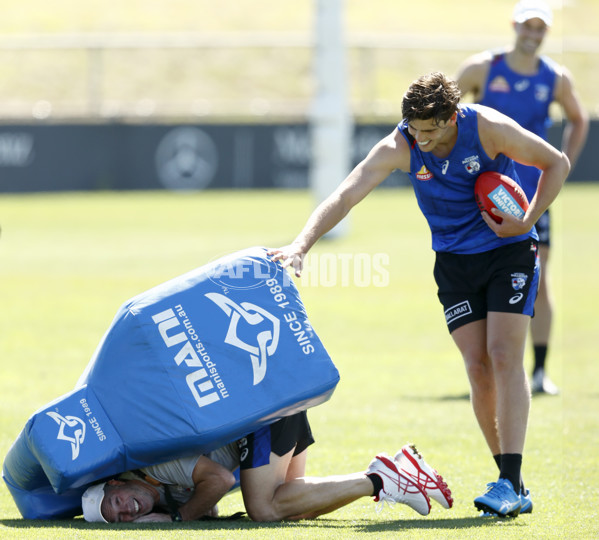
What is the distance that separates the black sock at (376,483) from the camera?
4.95m

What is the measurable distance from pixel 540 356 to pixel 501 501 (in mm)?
3315

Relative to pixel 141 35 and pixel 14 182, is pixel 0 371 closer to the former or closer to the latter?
pixel 14 182

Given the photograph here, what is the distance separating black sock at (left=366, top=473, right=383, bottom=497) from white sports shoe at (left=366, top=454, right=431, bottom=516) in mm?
11

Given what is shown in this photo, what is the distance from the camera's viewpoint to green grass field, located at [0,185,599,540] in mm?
4867

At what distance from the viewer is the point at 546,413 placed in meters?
7.40

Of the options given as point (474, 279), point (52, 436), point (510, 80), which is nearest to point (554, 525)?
point (474, 279)

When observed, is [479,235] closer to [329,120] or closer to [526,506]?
[526,506]

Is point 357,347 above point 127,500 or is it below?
below

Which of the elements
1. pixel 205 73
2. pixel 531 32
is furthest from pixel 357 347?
pixel 205 73

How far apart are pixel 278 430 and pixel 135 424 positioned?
25.1 inches

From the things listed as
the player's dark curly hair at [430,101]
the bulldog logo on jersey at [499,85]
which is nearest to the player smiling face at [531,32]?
the bulldog logo on jersey at [499,85]

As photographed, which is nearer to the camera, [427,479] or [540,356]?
[427,479]

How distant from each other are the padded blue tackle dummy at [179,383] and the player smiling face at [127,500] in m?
0.11

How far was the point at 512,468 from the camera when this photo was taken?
16.3 feet
